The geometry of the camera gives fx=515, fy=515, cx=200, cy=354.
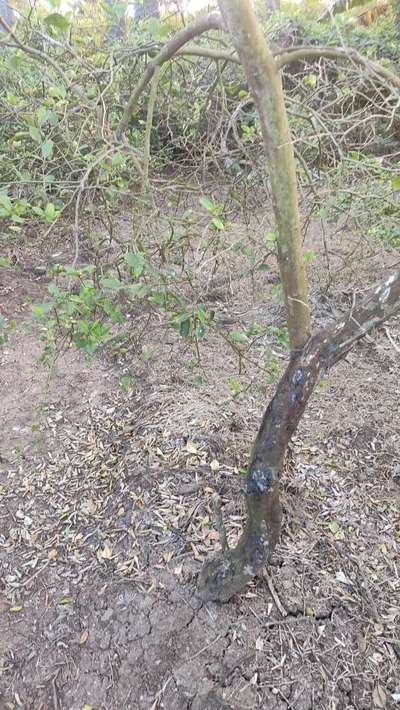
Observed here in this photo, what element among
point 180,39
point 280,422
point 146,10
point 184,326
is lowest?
point 280,422

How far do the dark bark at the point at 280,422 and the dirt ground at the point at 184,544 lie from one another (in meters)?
0.15

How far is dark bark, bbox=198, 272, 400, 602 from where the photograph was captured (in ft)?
5.71

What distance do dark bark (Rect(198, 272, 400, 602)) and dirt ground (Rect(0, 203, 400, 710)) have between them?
145 mm

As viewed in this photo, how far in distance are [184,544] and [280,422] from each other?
0.91 meters

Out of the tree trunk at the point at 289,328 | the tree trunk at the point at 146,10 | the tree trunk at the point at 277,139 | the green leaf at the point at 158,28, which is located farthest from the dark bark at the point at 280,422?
the tree trunk at the point at 146,10

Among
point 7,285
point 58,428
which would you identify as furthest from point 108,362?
point 7,285

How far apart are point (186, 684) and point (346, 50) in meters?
2.14

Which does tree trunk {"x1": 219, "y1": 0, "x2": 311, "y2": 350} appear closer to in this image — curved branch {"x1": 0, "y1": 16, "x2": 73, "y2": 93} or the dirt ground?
the dirt ground

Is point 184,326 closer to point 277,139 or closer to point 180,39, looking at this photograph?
point 277,139

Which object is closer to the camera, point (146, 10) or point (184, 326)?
point (184, 326)

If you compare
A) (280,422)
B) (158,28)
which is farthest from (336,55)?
(280,422)

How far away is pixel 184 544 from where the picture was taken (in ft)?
7.75

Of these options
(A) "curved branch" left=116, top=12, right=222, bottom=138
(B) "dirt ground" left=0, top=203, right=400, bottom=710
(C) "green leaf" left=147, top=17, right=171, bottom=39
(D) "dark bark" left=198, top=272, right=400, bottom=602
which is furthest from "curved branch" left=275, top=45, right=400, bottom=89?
(B) "dirt ground" left=0, top=203, right=400, bottom=710

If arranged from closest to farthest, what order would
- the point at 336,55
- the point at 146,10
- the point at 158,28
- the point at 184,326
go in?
the point at 336,55
the point at 158,28
the point at 184,326
the point at 146,10
